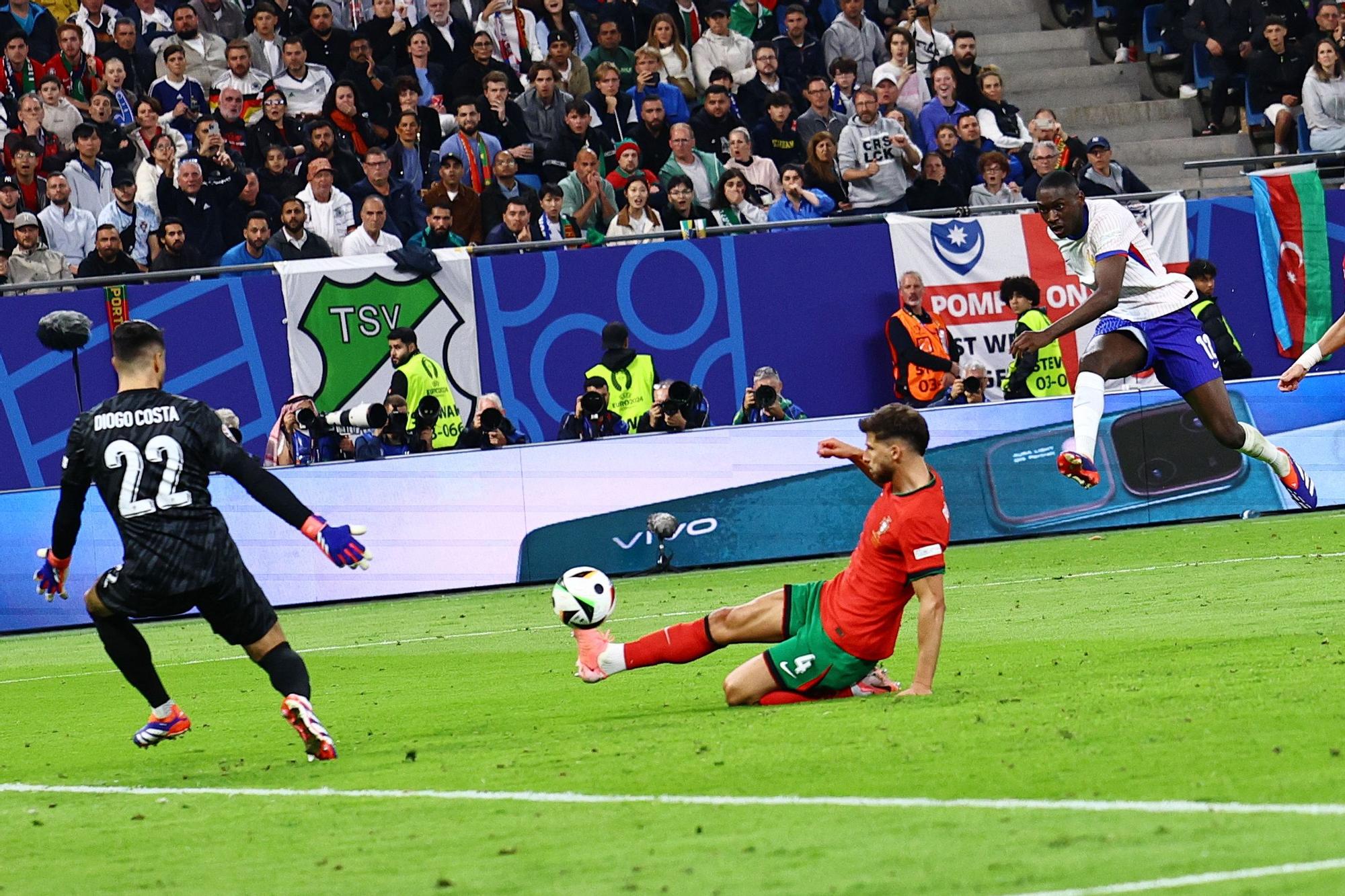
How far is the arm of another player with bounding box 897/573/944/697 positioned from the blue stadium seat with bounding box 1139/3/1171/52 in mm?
20623

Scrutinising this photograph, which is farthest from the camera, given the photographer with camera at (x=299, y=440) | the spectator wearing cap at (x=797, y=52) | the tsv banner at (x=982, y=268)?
the spectator wearing cap at (x=797, y=52)

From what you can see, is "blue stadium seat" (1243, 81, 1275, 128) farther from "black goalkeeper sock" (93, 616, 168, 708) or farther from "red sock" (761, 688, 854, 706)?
"black goalkeeper sock" (93, 616, 168, 708)

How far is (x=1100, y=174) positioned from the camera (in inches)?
891

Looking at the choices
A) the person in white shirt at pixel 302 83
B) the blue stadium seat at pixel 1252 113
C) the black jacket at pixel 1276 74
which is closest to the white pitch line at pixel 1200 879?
the person in white shirt at pixel 302 83

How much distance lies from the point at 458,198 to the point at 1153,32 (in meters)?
11.7

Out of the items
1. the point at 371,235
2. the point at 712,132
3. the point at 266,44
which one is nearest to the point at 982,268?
the point at 712,132

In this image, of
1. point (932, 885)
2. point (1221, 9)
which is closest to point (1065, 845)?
point (932, 885)

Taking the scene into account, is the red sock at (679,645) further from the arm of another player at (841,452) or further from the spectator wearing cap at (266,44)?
the spectator wearing cap at (266,44)

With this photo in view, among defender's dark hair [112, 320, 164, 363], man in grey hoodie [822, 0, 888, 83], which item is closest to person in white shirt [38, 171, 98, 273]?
man in grey hoodie [822, 0, 888, 83]

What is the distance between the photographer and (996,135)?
933 inches

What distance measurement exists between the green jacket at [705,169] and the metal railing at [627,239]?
31.0 inches

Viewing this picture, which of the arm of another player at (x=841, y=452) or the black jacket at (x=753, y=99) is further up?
the black jacket at (x=753, y=99)

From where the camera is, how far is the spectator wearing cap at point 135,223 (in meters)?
19.8

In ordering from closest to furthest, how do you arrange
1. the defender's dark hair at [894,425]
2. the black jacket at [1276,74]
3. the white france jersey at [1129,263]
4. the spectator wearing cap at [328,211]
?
the defender's dark hair at [894,425], the white france jersey at [1129,263], the spectator wearing cap at [328,211], the black jacket at [1276,74]
